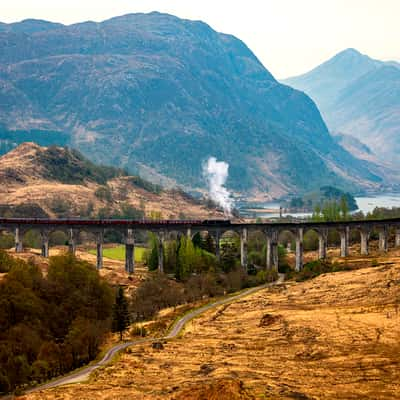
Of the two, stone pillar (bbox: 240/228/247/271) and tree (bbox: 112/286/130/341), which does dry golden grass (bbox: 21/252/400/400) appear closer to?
tree (bbox: 112/286/130/341)

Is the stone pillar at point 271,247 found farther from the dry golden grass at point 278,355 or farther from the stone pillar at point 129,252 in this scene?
the dry golden grass at point 278,355

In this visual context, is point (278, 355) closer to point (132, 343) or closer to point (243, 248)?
point (132, 343)

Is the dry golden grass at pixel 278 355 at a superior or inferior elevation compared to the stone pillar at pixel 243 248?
inferior

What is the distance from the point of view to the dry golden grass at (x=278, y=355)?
54.5m

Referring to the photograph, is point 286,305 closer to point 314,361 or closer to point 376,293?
point 376,293

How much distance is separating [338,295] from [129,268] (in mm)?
46709

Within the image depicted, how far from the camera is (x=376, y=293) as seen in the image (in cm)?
9281

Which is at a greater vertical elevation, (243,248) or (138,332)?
(243,248)

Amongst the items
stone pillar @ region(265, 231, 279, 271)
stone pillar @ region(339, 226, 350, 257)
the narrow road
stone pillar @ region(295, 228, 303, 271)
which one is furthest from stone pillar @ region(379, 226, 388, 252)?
the narrow road

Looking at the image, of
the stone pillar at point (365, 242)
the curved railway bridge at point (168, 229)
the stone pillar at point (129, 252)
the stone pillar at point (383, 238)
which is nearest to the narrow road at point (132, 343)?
the curved railway bridge at point (168, 229)

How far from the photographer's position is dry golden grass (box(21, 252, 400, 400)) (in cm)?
5447

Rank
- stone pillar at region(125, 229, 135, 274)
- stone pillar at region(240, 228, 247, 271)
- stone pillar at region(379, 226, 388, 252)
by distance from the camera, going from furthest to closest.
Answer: stone pillar at region(379, 226, 388, 252)
stone pillar at region(125, 229, 135, 274)
stone pillar at region(240, 228, 247, 271)

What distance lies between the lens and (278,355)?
222 ft

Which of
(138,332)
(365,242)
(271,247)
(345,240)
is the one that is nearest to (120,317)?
(138,332)
